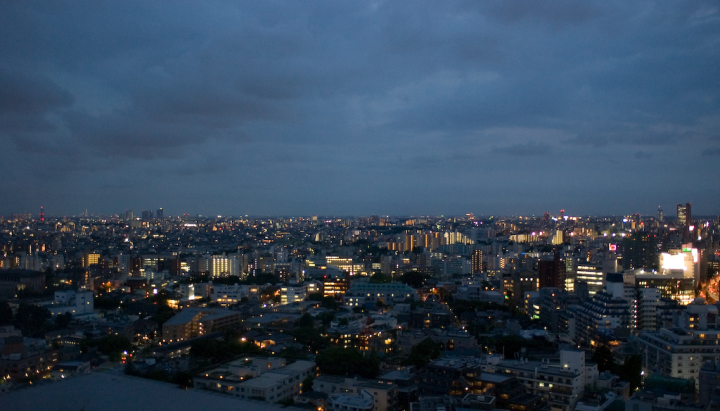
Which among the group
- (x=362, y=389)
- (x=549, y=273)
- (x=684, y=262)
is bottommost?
(x=362, y=389)

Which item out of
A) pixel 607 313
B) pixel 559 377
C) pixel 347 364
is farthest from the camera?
pixel 607 313

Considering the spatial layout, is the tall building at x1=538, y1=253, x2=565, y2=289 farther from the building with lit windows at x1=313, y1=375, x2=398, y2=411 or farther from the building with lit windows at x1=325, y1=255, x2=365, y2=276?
the building with lit windows at x1=313, y1=375, x2=398, y2=411

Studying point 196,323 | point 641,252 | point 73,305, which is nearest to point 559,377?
point 196,323

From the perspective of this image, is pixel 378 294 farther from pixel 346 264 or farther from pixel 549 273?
pixel 346 264

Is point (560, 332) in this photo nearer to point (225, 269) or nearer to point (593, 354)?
point (593, 354)

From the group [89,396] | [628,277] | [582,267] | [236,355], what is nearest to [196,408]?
[89,396]
